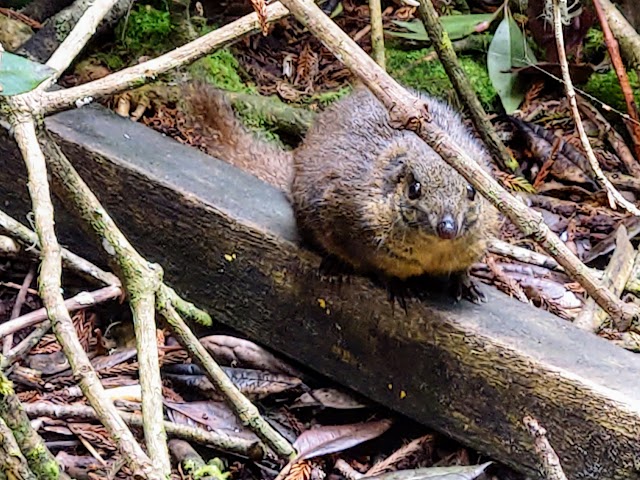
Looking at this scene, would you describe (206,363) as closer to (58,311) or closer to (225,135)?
(58,311)

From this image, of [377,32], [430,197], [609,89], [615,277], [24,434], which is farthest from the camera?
[609,89]

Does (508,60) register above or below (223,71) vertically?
above

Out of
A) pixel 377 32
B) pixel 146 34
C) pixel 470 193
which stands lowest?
pixel 470 193

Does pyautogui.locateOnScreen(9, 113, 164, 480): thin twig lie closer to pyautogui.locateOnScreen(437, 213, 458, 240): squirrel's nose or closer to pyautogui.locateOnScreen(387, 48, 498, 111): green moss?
pyautogui.locateOnScreen(437, 213, 458, 240): squirrel's nose

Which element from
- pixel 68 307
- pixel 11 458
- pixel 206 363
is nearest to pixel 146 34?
pixel 68 307

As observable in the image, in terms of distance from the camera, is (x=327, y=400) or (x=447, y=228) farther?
(x=327, y=400)

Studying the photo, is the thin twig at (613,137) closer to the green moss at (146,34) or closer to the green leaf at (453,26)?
the green leaf at (453,26)

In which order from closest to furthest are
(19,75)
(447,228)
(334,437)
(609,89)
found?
(19,75), (447,228), (334,437), (609,89)
